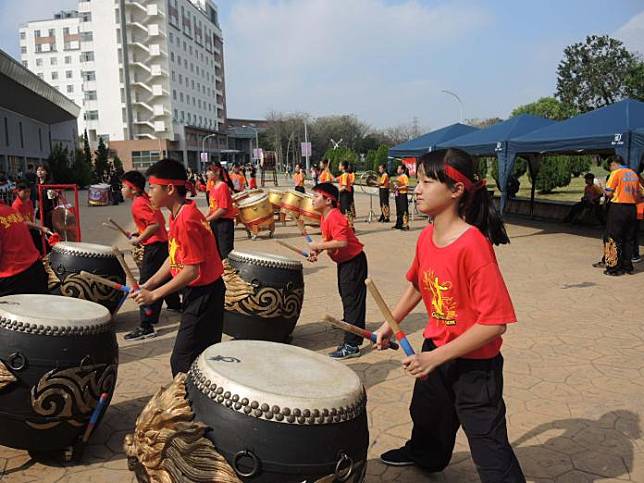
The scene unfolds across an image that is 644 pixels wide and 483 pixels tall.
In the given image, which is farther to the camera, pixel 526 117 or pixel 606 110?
pixel 526 117

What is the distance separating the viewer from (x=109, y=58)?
64375 mm

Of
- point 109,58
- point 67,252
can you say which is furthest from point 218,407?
point 109,58

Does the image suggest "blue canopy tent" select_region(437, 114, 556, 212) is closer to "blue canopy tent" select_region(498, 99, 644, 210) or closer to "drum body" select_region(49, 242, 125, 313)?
"blue canopy tent" select_region(498, 99, 644, 210)

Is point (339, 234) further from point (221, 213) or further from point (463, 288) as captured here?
point (221, 213)

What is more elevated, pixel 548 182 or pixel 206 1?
pixel 206 1

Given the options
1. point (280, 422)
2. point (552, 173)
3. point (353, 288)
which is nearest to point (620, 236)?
point (353, 288)

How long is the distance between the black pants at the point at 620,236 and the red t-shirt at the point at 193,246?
6771 mm

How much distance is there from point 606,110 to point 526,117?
3524 mm

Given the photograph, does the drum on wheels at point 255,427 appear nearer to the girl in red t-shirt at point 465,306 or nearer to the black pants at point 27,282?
A: the girl in red t-shirt at point 465,306

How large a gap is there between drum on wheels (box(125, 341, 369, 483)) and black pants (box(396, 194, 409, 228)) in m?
12.1

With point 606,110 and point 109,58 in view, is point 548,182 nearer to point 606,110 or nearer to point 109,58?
point 606,110

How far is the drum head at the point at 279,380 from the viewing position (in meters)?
2.16

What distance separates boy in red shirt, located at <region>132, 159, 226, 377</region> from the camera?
3.29 metres

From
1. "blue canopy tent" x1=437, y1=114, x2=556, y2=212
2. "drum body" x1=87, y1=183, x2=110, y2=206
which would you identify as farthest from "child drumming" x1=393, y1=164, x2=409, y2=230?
"drum body" x1=87, y1=183, x2=110, y2=206
